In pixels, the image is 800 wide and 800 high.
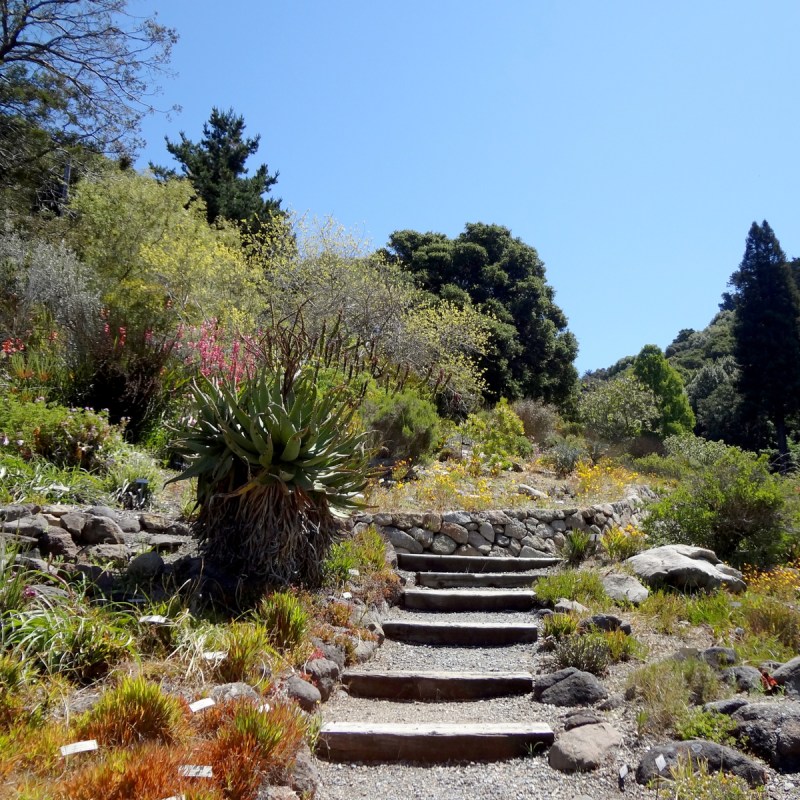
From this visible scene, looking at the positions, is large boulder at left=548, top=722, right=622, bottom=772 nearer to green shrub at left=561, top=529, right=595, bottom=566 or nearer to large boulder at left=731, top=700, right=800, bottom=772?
large boulder at left=731, top=700, right=800, bottom=772

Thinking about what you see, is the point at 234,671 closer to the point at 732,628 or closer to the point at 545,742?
the point at 545,742

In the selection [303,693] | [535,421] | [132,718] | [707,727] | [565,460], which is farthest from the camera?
[535,421]

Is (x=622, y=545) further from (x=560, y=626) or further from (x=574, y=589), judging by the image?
(x=560, y=626)

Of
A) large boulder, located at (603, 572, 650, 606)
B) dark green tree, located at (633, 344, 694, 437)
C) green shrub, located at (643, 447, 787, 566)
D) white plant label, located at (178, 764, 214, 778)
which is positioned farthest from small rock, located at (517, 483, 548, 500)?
dark green tree, located at (633, 344, 694, 437)

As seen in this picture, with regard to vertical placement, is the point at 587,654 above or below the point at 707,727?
below

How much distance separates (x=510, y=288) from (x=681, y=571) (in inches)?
766

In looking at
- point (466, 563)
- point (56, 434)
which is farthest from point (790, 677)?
point (56, 434)

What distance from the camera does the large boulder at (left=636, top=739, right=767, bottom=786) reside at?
115 inches

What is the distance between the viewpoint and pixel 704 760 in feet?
9.87

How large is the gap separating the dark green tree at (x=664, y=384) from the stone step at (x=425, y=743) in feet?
74.9

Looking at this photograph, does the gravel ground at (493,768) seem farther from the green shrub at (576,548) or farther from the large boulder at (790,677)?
the green shrub at (576,548)

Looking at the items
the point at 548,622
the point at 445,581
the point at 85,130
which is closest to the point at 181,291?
the point at 85,130

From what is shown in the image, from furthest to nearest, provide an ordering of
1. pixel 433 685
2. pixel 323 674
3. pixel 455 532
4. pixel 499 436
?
1. pixel 499 436
2. pixel 455 532
3. pixel 433 685
4. pixel 323 674

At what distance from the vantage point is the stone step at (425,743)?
3.62 meters
